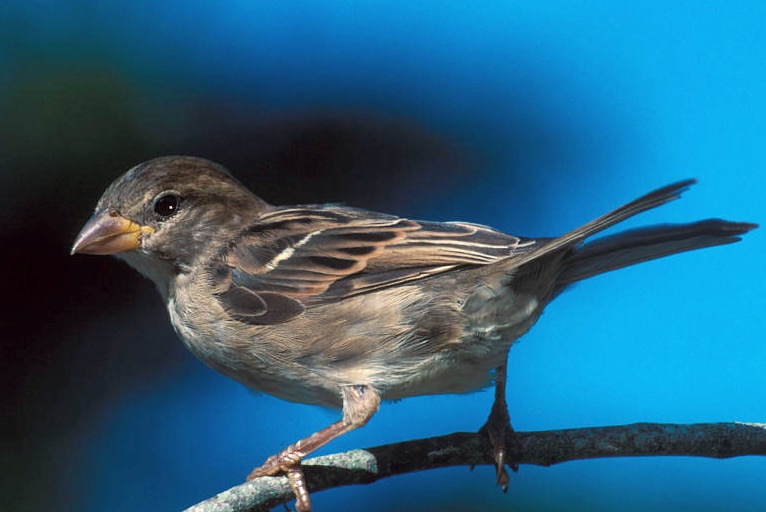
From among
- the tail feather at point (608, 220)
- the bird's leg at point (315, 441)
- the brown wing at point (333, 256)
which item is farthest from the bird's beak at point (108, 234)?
the tail feather at point (608, 220)

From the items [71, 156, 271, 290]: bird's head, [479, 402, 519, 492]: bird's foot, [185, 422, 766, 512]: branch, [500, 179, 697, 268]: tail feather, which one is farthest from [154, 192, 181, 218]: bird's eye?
[479, 402, 519, 492]: bird's foot

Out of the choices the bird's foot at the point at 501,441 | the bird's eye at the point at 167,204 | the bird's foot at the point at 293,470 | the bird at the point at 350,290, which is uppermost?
the bird's eye at the point at 167,204

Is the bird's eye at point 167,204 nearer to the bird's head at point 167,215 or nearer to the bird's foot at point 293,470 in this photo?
the bird's head at point 167,215

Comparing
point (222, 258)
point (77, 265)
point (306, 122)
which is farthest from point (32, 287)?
point (306, 122)

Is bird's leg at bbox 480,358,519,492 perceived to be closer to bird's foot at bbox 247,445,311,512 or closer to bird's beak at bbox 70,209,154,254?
bird's foot at bbox 247,445,311,512

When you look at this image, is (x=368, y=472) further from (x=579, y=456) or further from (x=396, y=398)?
(x=579, y=456)

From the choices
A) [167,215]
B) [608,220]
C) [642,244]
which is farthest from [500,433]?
[167,215]
